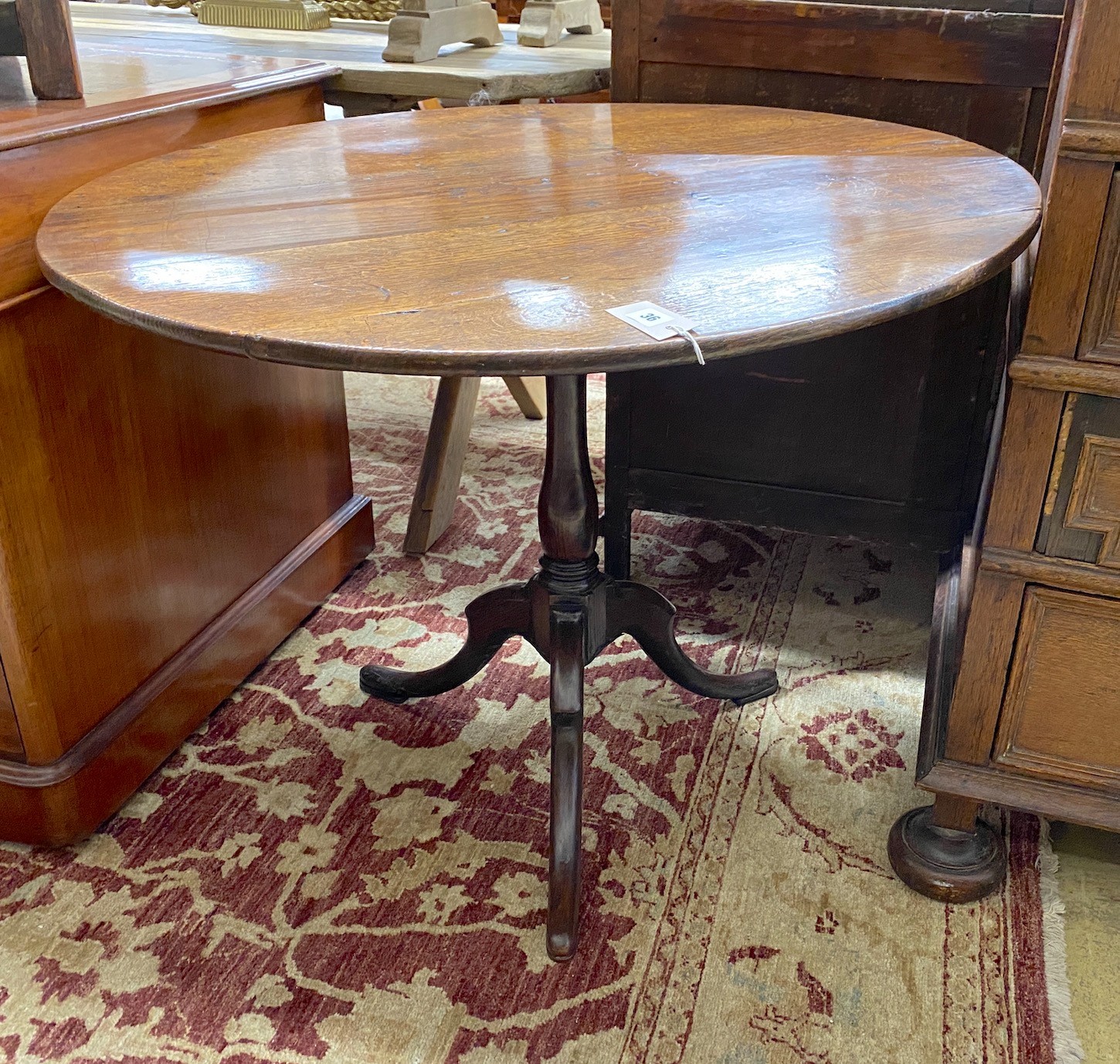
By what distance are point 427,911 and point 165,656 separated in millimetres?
524

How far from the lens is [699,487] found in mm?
1805

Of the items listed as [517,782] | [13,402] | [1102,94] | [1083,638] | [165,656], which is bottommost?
[517,782]

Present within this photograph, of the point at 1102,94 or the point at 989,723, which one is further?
the point at 989,723

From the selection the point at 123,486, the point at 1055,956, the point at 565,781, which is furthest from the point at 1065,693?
the point at 123,486

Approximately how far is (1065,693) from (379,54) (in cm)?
152

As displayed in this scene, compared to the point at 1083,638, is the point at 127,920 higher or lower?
lower

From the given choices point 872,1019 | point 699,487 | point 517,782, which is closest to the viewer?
point 872,1019

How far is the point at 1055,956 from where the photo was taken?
1.20 m

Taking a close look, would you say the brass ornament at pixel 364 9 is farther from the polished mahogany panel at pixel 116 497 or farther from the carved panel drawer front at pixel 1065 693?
the carved panel drawer front at pixel 1065 693

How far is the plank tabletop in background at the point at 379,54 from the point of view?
1.75 m

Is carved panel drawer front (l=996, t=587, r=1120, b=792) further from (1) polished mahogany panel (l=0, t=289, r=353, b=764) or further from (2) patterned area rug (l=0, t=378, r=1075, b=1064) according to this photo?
(1) polished mahogany panel (l=0, t=289, r=353, b=764)

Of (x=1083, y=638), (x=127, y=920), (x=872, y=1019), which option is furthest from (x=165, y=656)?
(x=1083, y=638)

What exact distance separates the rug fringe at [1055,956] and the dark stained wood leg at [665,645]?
41cm

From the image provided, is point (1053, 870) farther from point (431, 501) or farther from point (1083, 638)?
point (431, 501)
